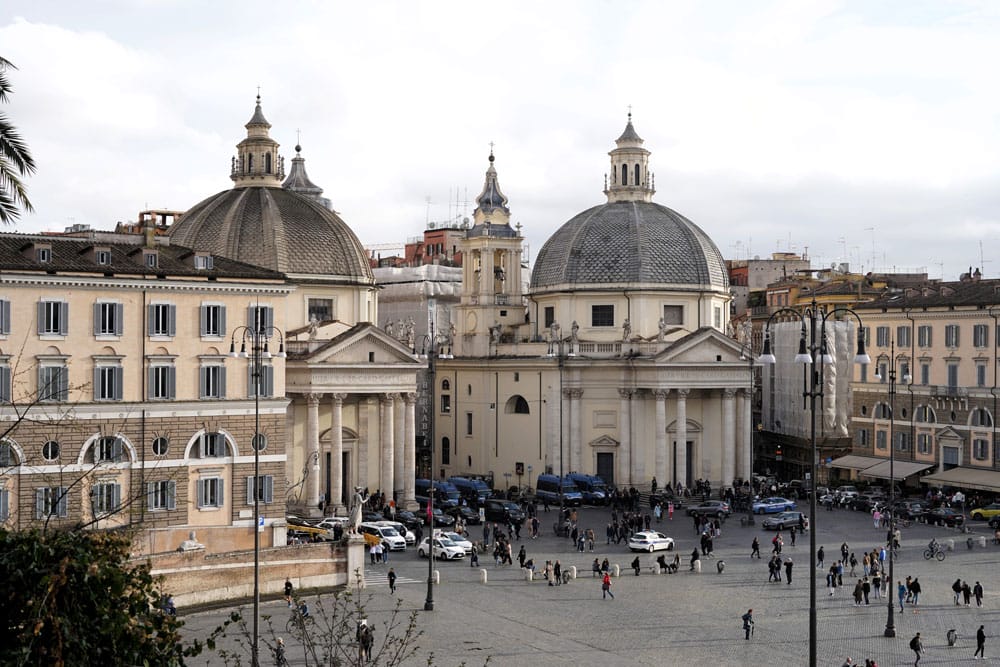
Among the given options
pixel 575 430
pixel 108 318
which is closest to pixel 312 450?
pixel 108 318

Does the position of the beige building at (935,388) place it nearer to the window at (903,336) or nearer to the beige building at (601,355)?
the window at (903,336)

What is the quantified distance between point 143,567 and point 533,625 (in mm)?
24685

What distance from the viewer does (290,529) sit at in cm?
5847

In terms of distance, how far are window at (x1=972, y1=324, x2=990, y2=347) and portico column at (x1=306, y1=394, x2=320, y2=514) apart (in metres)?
33.5

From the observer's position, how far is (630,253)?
8050 centimetres

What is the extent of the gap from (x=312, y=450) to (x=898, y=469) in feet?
103

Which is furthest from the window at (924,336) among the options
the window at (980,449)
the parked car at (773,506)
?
the parked car at (773,506)

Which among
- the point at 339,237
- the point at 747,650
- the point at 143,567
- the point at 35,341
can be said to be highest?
the point at 339,237

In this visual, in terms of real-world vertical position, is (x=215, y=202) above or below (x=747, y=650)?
above

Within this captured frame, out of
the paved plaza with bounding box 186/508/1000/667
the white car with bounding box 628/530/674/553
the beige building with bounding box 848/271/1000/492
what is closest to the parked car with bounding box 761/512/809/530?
the paved plaza with bounding box 186/508/1000/667

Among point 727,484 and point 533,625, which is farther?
point 727,484

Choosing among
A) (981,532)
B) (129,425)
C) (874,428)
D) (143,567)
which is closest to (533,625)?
(129,425)

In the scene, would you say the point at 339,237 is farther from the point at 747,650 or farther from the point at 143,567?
the point at 143,567

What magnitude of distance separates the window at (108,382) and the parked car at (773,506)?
3194 centimetres
